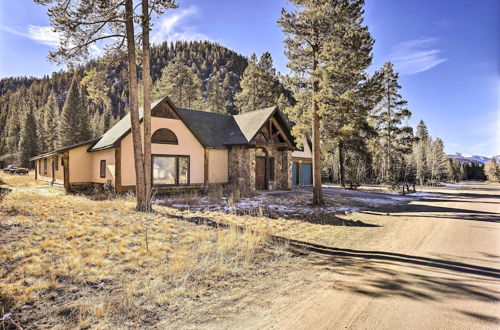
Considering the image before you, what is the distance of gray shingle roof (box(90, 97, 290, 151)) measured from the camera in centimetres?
1866

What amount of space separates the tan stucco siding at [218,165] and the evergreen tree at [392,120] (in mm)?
21088

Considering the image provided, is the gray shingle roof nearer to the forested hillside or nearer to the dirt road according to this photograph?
the dirt road

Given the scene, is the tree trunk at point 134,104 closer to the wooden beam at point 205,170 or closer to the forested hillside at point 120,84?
the wooden beam at point 205,170

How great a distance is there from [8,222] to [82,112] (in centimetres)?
4703

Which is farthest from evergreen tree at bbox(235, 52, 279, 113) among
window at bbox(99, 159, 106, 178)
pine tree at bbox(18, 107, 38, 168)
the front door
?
pine tree at bbox(18, 107, 38, 168)

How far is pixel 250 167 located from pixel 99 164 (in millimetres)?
10209

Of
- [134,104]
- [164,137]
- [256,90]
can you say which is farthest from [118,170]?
[256,90]

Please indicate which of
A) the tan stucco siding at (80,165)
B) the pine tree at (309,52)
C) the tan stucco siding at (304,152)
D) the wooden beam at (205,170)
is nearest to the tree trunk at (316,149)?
the pine tree at (309,52)

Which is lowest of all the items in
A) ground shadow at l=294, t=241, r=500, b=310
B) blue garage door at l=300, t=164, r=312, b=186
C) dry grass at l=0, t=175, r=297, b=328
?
ground shadow at l=294, t=241, r=500, b=310

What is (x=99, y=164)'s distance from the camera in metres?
18.0

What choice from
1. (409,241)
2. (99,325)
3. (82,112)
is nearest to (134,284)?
(99,325)

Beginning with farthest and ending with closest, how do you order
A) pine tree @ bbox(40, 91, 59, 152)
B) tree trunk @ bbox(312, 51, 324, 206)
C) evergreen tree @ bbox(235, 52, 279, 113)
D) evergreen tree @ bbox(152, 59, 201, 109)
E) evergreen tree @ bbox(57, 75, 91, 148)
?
pine tree @ bbox(40, 91, 59, 152) → evergreen tree @ bbox(57, 75, 91, 148) → evergreen tree @ bbox(152, 59, 201, 109) → evergreen tree @ bbox(235, 52, 279, 113) → tree trunk @ bbox(312, 51, 324, 206)

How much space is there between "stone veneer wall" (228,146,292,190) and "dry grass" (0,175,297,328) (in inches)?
401

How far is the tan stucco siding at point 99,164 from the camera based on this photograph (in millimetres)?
16281
